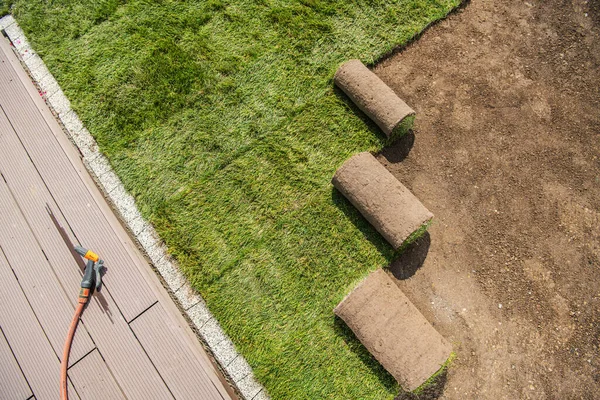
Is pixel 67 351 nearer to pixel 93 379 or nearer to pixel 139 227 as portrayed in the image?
pixel 93 379

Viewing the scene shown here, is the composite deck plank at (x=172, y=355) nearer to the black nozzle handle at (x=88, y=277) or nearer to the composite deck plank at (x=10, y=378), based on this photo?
the black nozzle handle at (x=88, y=277)

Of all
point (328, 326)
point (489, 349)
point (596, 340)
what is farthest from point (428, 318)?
point (596, 340)

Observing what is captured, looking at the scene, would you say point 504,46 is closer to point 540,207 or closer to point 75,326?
point 540,207

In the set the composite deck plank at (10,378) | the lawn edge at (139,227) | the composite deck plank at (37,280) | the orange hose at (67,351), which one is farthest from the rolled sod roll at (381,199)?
the composite deck plank at (10,378)

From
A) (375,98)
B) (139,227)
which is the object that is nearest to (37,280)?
(139,227)

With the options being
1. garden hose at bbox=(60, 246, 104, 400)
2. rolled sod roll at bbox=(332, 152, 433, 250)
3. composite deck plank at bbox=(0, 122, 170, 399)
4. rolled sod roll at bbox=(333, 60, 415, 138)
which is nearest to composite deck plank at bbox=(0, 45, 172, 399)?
composite deck plank at bbox=(0, 122, 170, 399)

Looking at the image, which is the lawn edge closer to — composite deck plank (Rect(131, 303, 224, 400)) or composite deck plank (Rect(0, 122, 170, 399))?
composite deck plank (Rect(131, 303, 224, 400))
